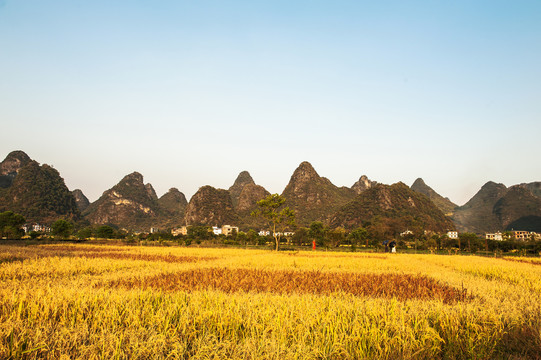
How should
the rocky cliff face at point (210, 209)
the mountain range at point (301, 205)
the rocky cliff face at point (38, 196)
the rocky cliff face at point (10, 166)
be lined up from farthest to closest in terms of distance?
1. the rocky cliff face at point (210, 209)
2. the rocky cliff face at point (10, 166)
3. the mountain range at point (301, 205)
4. the rocky cliff face at point (38, 196)

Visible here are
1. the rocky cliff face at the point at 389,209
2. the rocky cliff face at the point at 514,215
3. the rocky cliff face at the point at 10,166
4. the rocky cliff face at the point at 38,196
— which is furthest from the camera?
the rocky cliff face at the point at 10,166

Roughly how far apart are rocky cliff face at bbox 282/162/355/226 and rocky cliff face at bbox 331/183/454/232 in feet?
82.5

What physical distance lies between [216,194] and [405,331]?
183 m

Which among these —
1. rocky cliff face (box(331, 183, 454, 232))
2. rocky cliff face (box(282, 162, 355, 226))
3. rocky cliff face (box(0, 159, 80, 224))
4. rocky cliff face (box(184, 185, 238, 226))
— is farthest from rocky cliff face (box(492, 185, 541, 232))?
rocky cliff face (box(0, 159, 80, 224))

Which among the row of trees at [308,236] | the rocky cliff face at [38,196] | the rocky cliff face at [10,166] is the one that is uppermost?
the rocky cliff face at [10,166]

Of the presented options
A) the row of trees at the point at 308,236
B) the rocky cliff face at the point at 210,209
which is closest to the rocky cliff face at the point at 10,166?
the rocky cliff face at the point at 210,209

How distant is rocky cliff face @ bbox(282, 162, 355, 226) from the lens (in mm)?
168125

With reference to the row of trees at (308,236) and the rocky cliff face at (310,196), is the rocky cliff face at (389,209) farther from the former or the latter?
the row of trees at (308,236)

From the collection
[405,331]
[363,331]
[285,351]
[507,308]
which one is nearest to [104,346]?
[285,351]

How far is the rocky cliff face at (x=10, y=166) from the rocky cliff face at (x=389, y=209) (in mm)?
188784

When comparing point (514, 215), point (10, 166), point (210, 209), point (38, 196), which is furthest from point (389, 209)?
point (10, 166)

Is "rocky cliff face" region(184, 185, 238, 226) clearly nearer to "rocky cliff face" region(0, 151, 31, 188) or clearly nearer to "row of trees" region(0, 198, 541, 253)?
"row of trees" region(0, 198, 541, 253)

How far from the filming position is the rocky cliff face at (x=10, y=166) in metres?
168

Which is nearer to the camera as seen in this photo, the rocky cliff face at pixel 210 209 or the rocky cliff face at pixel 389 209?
the rocky cliff face at pixel 389 209
